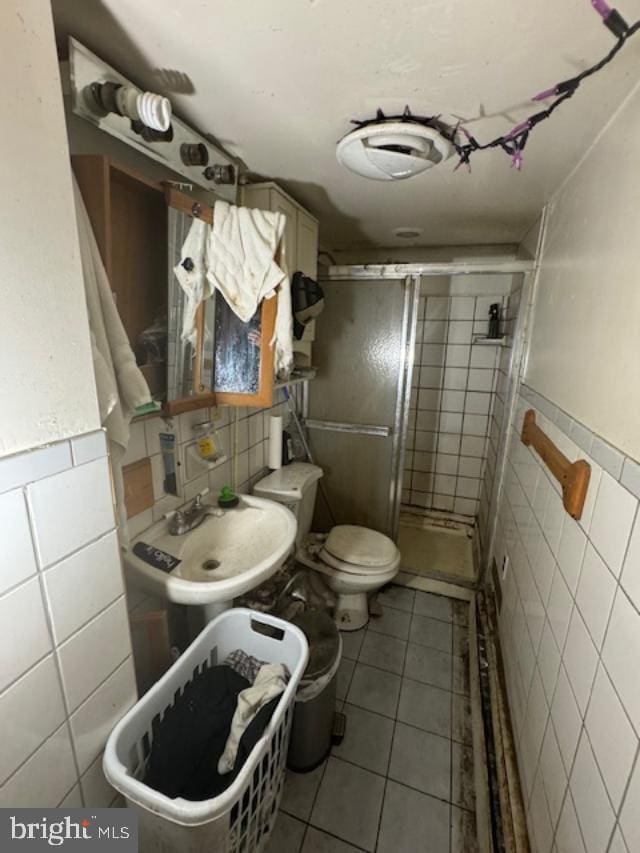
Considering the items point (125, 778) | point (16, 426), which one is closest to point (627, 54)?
point (16, 426)

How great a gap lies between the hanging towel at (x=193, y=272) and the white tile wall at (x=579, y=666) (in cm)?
111

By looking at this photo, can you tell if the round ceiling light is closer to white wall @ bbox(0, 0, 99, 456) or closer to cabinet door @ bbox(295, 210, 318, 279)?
cabinet door @ bbox(295, 210, 318, 279)

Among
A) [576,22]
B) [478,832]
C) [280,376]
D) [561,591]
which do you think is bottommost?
[478,832]

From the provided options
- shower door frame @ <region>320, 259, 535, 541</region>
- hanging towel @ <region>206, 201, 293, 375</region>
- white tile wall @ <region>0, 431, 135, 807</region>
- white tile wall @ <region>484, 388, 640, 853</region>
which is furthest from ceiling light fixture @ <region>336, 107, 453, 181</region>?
white tile wall @ <region>0, 431, 135, 807</region>

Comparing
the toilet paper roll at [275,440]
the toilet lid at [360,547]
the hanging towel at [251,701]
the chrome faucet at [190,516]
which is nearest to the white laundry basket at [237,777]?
the hanging towel at [251,701]

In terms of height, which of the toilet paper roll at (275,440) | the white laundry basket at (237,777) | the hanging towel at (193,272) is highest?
the hanging towel at (193,272)

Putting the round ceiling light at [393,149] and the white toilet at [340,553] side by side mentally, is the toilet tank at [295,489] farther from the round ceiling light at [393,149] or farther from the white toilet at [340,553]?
the round ceiling light at [393,149]

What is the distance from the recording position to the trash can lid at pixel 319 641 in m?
1.20

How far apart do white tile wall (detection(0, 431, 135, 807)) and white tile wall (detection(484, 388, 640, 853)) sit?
96 cm

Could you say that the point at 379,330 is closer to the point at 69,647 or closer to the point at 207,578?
the point at 207,578

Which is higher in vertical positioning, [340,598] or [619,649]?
[619,649]

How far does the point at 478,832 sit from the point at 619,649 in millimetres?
952

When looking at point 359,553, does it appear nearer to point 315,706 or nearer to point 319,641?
point 319,641

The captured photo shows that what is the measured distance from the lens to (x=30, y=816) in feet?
2.07
